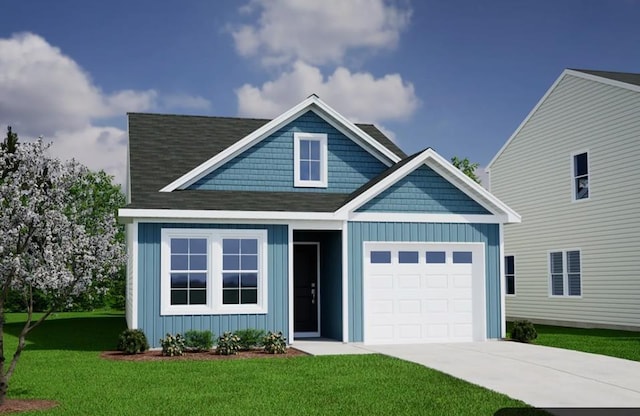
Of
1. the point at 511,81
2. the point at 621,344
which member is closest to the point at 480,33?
the point at 511,81

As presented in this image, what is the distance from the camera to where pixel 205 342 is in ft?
54.6

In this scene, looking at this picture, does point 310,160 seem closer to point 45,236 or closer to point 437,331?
point 437,331

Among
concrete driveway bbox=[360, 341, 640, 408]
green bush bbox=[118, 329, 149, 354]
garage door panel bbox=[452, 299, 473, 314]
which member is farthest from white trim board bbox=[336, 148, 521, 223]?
green bush bbox=[118, 329, 149, 354]

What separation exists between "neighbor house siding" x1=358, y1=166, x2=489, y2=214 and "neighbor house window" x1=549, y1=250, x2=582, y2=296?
7.92 metres

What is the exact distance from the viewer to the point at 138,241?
16969 mm

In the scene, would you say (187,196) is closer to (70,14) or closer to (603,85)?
(70,14)

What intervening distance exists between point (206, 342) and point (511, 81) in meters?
19.7

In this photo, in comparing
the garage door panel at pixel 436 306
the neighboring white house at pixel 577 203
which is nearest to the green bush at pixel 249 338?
the garage door panel at pixel 436 306

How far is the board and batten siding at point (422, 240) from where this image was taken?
1812 centimetres

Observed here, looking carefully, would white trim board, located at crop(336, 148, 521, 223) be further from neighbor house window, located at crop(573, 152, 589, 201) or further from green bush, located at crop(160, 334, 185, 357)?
neighbor house window, located at crop(573, 152, 589, 201)

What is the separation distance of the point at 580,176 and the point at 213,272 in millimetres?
14010

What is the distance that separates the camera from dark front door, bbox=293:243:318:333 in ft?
65.9

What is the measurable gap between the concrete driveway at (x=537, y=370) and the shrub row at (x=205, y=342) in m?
2.16

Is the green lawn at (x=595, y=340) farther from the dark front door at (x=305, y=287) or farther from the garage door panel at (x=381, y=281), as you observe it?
the dark front door at (x=305, y=287)
